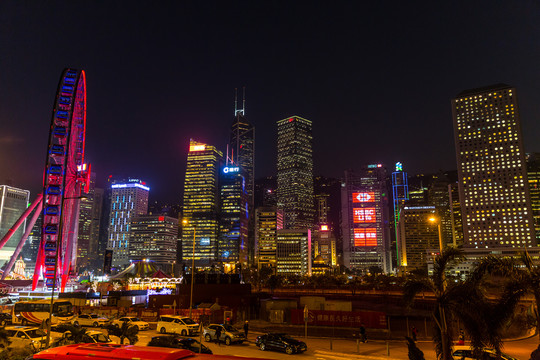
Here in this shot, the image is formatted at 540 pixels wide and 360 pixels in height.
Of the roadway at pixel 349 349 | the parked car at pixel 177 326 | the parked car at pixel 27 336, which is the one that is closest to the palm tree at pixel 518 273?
the roadway at pixel 349 349

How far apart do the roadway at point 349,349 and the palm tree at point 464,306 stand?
8104 mm

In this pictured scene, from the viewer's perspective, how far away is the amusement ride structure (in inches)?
3248

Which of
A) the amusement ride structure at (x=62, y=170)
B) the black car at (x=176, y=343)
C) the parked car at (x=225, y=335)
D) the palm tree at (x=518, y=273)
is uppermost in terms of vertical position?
the amusement ride structure at (x=62, y=170)

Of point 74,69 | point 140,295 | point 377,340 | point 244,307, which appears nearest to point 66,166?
point 74,69

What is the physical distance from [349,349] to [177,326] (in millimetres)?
14005

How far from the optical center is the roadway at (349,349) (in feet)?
79.9

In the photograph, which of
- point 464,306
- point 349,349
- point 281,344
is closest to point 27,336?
point 281,344

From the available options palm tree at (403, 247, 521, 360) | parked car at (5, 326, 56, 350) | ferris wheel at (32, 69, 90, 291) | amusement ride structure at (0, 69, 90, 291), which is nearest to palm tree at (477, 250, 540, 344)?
palm tree at (403, 247, 521, 360)

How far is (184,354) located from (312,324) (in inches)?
1154

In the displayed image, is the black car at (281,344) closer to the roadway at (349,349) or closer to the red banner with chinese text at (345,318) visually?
the roadway at (349,349)

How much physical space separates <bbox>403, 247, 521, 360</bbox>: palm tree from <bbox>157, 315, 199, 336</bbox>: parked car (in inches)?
773

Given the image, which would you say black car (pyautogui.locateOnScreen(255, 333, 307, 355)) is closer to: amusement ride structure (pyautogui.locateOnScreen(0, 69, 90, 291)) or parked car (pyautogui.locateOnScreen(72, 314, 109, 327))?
parked car (pyautogui.locateOnScreen(72, 314, 109, 327))

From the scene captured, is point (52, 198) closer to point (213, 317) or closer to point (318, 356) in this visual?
point (213, 317)

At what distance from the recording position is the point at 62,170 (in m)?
84.1
